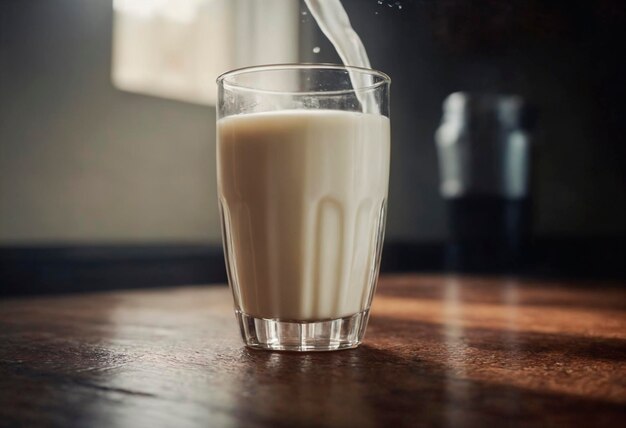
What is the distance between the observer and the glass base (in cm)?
53

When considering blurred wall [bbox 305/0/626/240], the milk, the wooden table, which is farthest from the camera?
blurred wall [bbox 305/0/626/240]

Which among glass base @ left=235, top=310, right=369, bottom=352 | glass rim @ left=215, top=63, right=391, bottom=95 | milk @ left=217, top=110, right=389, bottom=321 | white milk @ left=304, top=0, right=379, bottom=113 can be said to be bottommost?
glass base @ left=235, top=310, right=369, bottom=352

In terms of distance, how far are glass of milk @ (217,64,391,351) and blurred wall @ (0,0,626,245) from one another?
1.09 metres

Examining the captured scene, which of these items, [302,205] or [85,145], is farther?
[85,145]

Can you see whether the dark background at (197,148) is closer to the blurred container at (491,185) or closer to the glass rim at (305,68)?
the blurred container at (491,185)

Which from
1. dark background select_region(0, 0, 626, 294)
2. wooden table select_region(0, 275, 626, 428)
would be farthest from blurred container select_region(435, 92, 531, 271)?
wooden table select_region(0, 275, 626, 428)

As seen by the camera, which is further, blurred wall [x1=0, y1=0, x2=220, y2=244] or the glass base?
blurred wall [x1=0, y1=0, x2=220, y2=244]

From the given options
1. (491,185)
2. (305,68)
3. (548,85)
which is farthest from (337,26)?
(548,85)

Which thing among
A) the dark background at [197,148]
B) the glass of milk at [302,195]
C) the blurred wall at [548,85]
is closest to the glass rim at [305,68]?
the glass of milk at [302,195]

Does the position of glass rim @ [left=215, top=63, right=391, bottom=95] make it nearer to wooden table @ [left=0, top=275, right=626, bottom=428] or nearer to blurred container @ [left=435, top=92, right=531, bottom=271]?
wooden table @ [left=0, top=275, right=626, bottom=428]

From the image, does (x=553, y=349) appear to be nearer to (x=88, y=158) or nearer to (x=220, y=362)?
(x=220, y=362)

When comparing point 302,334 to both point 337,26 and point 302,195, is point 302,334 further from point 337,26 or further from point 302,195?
point 337,26

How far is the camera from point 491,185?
188 cm

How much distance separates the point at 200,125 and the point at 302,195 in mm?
1671
